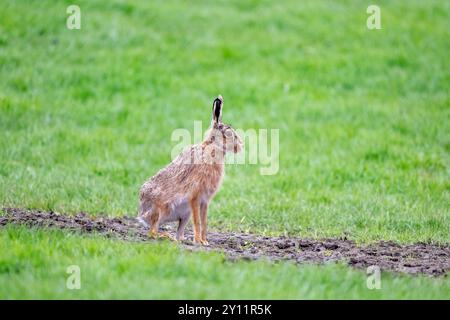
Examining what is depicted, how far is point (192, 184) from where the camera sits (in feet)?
28.0

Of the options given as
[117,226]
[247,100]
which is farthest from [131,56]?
[117,226]

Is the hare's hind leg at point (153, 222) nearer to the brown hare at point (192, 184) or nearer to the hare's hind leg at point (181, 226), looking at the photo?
the brown hare at point (192, 184)

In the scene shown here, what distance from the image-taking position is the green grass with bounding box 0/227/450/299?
6.61 m

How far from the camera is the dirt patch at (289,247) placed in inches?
319

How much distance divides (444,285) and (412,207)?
4.19 m

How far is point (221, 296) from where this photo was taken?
6574 millimetres

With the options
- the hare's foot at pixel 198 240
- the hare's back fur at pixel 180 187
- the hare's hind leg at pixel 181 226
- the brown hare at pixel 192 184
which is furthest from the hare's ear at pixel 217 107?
the hare's foot at pixel 198 240

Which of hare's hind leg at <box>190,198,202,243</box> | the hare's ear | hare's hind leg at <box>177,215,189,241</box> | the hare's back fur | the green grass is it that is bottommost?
the green grass

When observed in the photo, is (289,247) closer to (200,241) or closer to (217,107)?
(200,241)

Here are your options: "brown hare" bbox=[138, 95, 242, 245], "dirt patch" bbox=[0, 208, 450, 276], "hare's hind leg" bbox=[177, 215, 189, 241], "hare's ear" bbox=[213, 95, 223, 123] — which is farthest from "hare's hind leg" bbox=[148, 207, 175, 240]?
"hare's ear" bbox=[213, 95, 223, 123]

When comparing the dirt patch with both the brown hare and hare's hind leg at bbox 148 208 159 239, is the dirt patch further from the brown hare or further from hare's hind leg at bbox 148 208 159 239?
the brown hare

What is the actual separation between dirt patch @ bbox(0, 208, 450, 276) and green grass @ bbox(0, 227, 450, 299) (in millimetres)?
521

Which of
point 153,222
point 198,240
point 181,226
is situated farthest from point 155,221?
point 198,240

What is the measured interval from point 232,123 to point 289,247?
6945 millimetres
